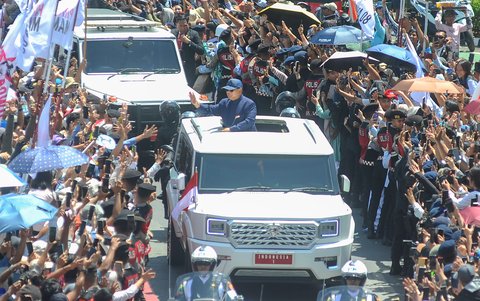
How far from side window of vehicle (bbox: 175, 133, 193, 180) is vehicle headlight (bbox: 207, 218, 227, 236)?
107 cm

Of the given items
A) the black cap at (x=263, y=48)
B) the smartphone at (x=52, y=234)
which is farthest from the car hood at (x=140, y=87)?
the smartphone at (x=52, y=234)

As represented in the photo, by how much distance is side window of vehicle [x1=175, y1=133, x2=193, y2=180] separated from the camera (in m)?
16.1

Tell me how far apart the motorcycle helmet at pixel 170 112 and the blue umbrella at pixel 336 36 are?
3680 mm

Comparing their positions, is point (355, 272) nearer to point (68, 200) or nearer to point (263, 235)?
point (263, 235)

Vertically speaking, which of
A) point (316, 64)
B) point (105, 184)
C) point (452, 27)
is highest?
point (105, 184)

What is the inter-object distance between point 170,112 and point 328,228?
6.12 m

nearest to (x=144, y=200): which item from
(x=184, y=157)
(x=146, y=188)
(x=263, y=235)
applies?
(x=146, y=188)

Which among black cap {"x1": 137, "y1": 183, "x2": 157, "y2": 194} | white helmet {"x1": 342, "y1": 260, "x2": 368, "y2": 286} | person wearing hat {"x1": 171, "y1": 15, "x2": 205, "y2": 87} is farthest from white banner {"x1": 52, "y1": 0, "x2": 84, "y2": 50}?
person wearing hat {"x1": 171, "y1": 15, "x2": 205, "y2": 87}

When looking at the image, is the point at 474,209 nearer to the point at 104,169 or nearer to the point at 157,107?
the point at 104,169

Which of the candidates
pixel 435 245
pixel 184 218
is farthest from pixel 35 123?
pixel 435 245

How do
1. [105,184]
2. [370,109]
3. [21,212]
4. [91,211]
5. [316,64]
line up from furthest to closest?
[316,64] < [370,109] < [105,184] < [91,211] < [21,212]

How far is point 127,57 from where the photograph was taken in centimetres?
2364

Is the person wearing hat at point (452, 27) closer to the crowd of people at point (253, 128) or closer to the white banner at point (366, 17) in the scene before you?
the crowd of people at point (253, 128)

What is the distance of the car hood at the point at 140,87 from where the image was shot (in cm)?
2250
